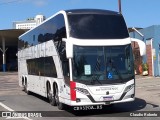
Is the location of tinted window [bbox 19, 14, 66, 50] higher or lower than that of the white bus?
higher

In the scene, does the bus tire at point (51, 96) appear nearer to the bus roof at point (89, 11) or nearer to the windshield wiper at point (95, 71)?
the windshield wiper at point (95, 71)

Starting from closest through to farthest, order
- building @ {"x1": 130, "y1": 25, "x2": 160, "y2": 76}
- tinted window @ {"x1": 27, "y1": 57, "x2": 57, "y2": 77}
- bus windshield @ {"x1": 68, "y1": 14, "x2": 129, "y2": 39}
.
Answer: bus windshield @ {"x1": 68, "y1": 14, "x2": 129, "y2": 39} → tinted window @ {"x1": 27, "y1": 57, "x2": 57, "y2": 77} → building @ {"x1": 130, "y1": 25, "x2": 160, "y2": 76}

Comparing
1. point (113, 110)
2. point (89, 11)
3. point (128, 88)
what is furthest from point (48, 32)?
point (128, 88)

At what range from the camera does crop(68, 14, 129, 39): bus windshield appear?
13.4 metres

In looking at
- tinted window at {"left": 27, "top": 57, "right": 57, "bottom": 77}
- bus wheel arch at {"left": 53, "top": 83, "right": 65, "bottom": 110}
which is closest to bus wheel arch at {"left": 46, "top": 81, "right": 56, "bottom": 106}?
bus wheel arch at {"left": 53, "top": 83, "right": 65, "bottom": 110}

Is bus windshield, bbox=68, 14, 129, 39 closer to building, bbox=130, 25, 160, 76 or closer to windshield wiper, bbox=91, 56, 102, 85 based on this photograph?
windshield wiper, bbox=91, 56, 102, 85

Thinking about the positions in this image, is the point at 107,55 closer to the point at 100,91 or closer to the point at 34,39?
the point at 100,91

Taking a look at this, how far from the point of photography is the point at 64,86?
13.9 meters

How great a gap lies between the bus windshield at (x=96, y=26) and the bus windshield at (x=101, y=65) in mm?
470

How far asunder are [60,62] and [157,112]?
393 cm

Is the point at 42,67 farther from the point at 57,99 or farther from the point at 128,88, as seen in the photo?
the point at 128,88

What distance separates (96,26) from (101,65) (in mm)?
1465

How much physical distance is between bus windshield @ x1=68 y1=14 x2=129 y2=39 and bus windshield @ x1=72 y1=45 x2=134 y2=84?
470 millimetres

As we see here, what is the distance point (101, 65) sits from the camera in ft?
43.1
